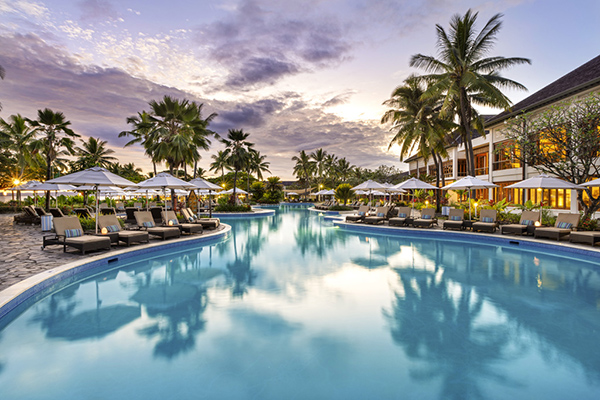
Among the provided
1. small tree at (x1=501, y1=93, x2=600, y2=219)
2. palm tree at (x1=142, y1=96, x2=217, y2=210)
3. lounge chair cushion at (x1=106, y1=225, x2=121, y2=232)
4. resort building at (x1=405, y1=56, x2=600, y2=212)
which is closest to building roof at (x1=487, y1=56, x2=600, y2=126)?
resort building at (x1=405, y1=56, x2=600, y2=212)

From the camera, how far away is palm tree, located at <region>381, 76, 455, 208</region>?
770 inches

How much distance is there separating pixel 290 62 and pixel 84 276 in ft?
65.4

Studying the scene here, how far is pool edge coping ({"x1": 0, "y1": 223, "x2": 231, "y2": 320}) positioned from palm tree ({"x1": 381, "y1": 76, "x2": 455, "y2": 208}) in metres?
17.9

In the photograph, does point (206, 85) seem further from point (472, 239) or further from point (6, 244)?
point (472, 239)

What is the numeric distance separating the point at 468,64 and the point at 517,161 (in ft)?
27.3

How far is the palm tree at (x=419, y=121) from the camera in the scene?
19547mm

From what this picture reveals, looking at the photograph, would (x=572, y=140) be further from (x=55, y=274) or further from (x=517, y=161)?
(x=55, y=274)

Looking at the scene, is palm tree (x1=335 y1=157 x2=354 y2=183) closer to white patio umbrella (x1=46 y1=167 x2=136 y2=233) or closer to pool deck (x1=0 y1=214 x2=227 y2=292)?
pool deck (x1=0 y1=214 x2=227 y2=292)

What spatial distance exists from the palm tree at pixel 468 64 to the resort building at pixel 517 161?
6.35ft

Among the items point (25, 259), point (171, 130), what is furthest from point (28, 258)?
point (171, 130)

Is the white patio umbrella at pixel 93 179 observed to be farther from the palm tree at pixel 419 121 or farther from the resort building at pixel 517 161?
the palm tree at pixel 419 121

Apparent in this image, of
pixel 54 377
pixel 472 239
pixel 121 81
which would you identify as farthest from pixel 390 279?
pixel 121 81

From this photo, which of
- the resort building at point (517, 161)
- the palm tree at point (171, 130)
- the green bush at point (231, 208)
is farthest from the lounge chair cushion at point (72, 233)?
the green bush at point (231, 208)

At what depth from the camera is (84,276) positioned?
6.73 metres
